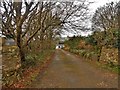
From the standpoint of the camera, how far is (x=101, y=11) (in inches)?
1778

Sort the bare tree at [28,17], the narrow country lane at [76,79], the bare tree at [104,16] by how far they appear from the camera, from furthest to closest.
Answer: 1. the bare tree at [104,16]
2. the bare tree at [28,17]
3. the narrow country lane at [76,79]

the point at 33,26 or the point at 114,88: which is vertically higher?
the point at 33,26

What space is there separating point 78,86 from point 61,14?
682 inches

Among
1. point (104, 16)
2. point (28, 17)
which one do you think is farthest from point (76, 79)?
point (104, 16)

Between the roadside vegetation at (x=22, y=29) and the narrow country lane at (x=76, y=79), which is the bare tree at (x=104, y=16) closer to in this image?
the roadside vegetation at (x=22, y=29)

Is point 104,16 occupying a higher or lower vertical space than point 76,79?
higher

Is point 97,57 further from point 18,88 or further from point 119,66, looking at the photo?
point 18,88

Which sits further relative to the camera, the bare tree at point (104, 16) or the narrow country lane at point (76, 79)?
the bare tree at point (104, 16)

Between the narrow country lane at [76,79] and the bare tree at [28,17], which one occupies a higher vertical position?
the bare tree at [28,17]

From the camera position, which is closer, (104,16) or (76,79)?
(76,79)

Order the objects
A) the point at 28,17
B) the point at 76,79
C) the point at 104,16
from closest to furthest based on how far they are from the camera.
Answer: the point at 76,79 → the point at 28,17 → the point at 104,16

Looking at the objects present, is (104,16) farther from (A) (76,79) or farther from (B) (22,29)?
(A) (76,79)

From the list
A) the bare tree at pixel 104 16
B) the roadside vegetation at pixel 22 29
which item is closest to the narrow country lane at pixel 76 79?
the roadside vegetation at pixel 22 29

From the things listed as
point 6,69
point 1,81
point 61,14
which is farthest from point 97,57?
A: point 1,81
